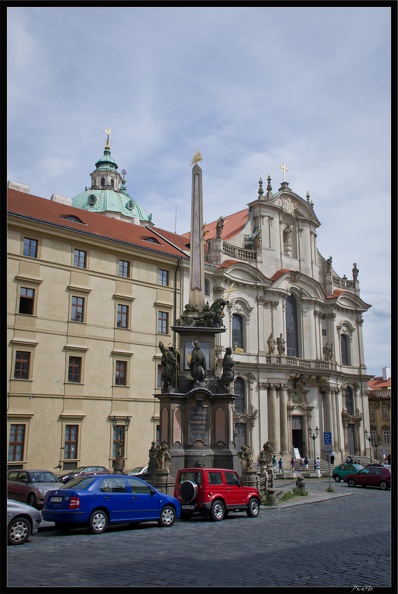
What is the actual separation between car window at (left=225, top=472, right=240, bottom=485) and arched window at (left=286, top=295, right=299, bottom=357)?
31.6m

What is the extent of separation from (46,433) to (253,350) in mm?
19089

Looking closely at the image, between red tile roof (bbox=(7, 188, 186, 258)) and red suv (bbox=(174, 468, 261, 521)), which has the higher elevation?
red tile roof (bbox=(7, 188, 186, 258))

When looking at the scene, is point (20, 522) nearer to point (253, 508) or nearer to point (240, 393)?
point (253, 508)

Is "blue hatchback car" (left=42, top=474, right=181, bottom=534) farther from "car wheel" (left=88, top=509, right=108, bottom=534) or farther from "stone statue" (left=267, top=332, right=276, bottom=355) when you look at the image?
"stone statue" (left=267, top=332, right=276, bottom=355)

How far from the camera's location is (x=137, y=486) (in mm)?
14008

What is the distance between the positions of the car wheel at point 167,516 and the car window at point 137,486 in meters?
0.75

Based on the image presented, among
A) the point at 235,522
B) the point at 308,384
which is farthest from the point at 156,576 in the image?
the point at 308,384

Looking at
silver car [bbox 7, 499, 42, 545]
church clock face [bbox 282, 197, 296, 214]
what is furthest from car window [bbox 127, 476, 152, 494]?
church clock face [bbox 282, 197, 296, 214]

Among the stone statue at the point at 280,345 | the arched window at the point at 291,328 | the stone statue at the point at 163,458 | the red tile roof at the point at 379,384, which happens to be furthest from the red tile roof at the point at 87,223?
the red tile roof at the point at 379,384

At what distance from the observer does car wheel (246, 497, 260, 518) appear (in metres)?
16.5

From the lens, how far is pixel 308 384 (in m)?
47.8

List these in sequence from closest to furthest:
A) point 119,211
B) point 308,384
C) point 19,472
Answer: point 19,472, point 308,384, point 119,211

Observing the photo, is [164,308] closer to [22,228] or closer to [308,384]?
[22,228]

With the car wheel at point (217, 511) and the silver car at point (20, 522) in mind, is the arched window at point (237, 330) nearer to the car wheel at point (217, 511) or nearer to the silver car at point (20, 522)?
the car wheel at point (217, 511)
